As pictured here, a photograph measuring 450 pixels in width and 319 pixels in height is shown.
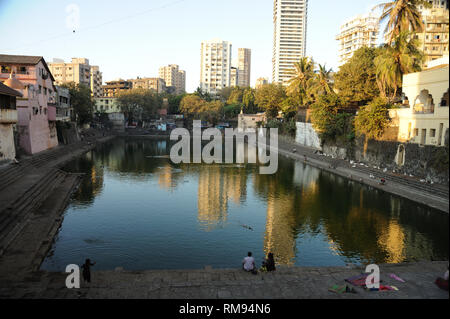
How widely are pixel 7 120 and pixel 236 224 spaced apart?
22.0 m

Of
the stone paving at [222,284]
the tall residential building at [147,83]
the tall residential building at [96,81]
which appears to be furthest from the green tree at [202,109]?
the stone paving at [222,284]

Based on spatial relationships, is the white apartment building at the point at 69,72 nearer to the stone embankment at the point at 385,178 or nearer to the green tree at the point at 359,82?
the stone embankment at the point at 385,178

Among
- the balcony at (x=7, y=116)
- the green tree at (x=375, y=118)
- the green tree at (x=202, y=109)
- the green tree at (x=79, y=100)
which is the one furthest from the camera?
the green tree at (x=202, y=109)

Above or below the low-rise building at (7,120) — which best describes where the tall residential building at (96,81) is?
above

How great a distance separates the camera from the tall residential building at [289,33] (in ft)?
494

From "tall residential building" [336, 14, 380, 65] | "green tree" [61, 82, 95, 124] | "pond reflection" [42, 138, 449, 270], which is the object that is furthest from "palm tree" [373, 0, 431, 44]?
"tall residential building" [336, 14, 380, 65]

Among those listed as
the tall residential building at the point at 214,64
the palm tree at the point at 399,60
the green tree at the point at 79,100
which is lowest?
the green tree at the point at 79,100

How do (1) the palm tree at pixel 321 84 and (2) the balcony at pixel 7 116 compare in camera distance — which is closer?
(2) the balcony at pixel 7 116

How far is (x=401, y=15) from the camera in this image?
116 ft

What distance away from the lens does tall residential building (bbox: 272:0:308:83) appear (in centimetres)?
15050

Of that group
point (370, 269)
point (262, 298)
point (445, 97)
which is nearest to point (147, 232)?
point (262, 298)

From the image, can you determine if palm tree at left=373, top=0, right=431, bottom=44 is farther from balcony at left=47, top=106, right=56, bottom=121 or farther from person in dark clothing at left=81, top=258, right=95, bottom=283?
balcony at left=47, top=106, right=56, bottom=121

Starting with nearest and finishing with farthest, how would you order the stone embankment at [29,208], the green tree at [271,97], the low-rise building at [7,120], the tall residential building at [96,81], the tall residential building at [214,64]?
the stone embankment at [29,208]
the low-rise building at [7,120]
the green tree at [271,97]
the tall residential building at [96,81]
the tall residential building at [214,64]
